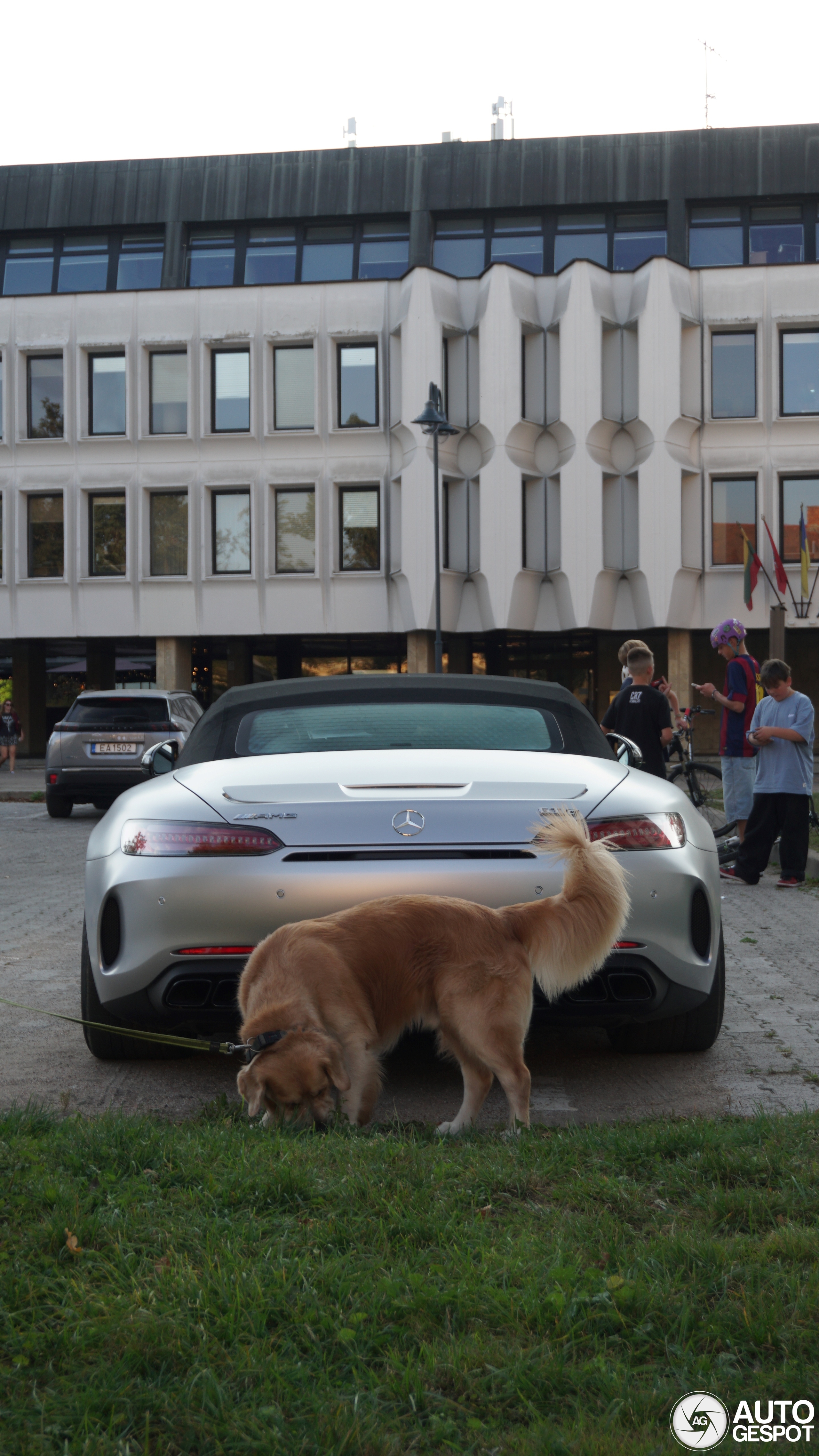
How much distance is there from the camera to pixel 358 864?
4.16m

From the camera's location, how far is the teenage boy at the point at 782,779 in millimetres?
10469

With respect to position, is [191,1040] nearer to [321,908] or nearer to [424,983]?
[321,908]

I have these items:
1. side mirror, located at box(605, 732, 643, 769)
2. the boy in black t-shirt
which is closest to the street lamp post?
the boy in black t-shirt

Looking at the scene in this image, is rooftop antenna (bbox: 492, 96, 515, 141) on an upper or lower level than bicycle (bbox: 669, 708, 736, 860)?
upper

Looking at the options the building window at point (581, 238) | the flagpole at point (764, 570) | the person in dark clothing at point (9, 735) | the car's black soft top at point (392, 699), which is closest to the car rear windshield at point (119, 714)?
the car's black soft top at point (392, 699)

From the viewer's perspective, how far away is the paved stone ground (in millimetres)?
4289

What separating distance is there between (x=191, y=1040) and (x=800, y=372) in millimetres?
33733

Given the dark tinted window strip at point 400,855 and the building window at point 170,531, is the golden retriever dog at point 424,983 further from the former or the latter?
the building window at point 170,531

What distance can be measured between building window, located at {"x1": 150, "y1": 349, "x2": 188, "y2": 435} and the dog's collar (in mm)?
34753

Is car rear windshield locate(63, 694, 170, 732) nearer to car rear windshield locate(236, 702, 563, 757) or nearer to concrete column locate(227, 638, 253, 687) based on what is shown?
car rear windshield locate(236, 702, 563, 757)

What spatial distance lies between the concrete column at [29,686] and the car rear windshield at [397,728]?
36294 millimetres

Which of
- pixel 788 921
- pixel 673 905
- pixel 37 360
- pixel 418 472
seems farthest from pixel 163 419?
pixel 673 905

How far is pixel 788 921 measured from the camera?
28.8 ft

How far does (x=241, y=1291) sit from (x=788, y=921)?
22.6ft
